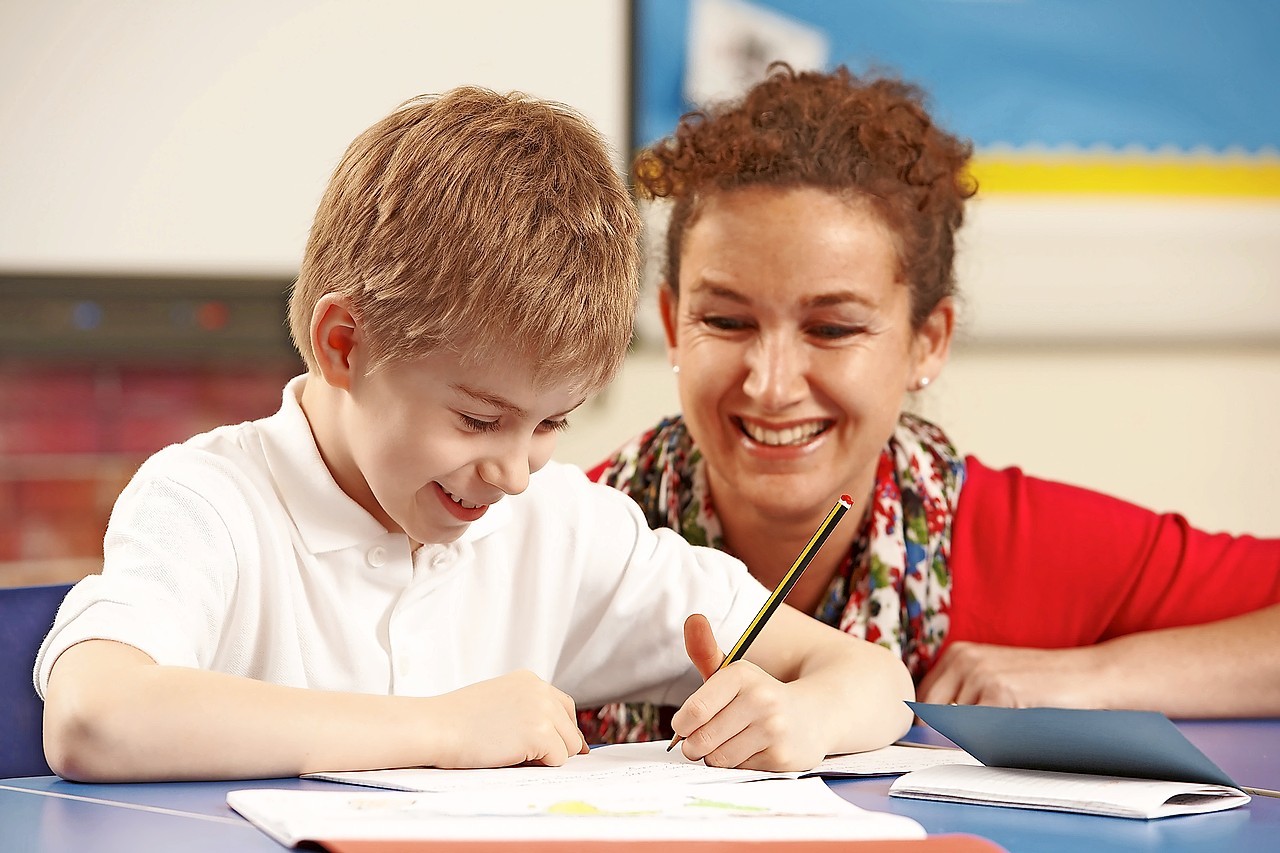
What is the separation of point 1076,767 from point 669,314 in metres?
0.86

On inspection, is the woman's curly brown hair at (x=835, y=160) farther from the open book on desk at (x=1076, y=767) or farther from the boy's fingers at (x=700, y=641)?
the open book on desk at (x=1076, y=767)

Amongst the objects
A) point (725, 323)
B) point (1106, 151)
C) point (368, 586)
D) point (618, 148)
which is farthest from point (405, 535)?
point (1106, 151)

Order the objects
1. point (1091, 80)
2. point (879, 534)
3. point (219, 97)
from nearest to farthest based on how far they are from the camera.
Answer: point (879, 534) < point (219, 97) < point (1091, 80)

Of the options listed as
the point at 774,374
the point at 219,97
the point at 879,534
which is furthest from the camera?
the point at 219,97

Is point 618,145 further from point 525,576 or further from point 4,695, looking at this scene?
point 4,695

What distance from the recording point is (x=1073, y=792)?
2.88 ft

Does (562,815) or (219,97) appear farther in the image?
(219,97)

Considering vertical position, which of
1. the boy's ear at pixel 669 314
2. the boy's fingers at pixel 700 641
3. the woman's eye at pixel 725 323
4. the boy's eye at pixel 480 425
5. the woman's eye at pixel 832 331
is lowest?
the boy's fingers at pixel 700 641

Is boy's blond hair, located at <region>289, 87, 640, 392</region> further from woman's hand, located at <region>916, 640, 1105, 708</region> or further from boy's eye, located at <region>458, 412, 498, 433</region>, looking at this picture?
woman's hand, located at <region>916, 640, 1105, 708</region>

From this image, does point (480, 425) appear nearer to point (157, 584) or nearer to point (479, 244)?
point (479, 244)

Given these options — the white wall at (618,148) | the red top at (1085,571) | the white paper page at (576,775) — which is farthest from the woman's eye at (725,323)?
the white wall at (618,148)

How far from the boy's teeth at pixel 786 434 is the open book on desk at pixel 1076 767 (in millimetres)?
610

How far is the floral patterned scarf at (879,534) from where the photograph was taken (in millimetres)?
1515

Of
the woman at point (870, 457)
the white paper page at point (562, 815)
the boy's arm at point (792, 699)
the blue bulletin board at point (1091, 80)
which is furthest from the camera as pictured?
the blue bulletin board at point (1091, 80)
